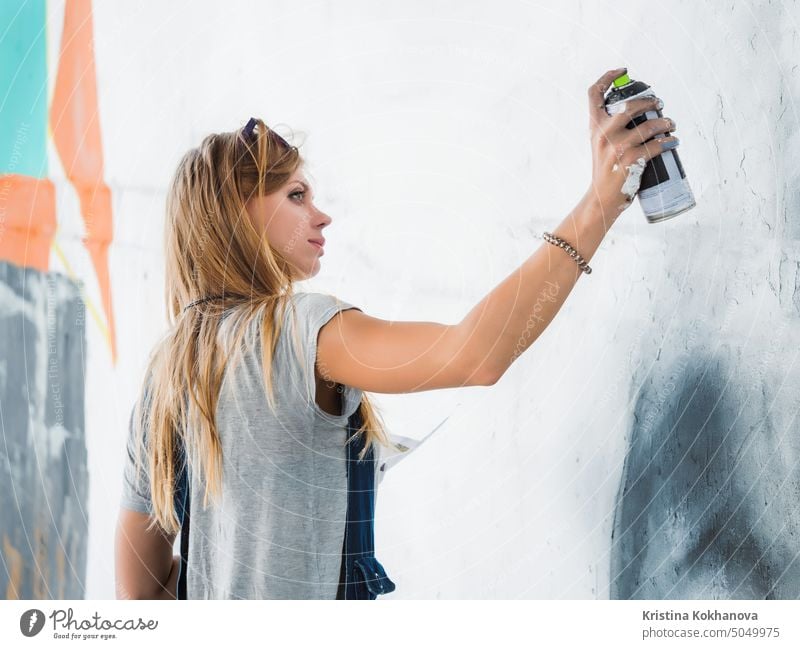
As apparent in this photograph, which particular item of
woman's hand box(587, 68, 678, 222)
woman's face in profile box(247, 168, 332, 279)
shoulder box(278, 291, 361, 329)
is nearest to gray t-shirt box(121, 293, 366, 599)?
shoulder box(278, 291, 361, 329)

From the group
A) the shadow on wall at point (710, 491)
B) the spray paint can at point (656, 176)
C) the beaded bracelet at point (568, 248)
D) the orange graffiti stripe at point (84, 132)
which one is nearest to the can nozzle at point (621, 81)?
the spray paint can at point (656, 176)

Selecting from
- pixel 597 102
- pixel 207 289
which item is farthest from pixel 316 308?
pixel 597 102

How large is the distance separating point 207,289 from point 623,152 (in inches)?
15.0

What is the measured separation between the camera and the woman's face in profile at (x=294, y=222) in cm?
72

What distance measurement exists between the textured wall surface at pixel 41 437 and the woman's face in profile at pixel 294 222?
0.29m

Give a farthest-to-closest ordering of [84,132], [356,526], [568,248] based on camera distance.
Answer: [84,132] → [356,526] → [568,248]

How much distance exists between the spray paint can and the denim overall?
31 cm

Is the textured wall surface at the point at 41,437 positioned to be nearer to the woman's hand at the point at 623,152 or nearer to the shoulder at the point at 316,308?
the shoulder at the point at 316,308

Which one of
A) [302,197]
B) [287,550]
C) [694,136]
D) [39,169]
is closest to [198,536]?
[287,550]

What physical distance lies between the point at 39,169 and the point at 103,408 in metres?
0.27

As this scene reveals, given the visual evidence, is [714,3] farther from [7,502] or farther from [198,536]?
[7,502]

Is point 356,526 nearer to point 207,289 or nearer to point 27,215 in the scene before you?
point 207,289

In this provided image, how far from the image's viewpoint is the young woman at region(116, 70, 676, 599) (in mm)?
588

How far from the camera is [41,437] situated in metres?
0.91
